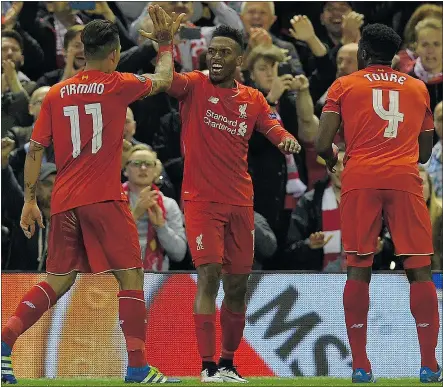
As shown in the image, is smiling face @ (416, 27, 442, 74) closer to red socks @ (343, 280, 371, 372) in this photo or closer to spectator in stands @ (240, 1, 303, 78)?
spectator in stands @ (240, 1, 303, 78)

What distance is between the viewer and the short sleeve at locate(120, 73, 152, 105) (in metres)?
7.87

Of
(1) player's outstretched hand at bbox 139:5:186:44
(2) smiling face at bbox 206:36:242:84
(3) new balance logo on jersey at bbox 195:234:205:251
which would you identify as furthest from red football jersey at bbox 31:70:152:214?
(2) smiling face at bbox 206:36:242:84

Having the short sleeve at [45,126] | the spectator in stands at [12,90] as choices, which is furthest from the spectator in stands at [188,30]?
the short sleeve at [45,126]

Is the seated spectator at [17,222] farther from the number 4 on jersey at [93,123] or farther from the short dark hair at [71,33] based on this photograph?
the number 4 on jersey at [93,123]

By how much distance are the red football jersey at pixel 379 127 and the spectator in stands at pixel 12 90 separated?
456 cm

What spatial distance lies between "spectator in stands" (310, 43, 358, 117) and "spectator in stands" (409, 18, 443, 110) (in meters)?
0.74

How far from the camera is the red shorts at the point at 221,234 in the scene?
829 centimetres

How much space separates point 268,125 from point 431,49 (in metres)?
3.57

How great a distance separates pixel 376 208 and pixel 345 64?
12.1 feet

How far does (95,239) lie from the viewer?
7.81 metres

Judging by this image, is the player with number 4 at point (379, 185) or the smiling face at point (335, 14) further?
the smiling face at point (335, 14)

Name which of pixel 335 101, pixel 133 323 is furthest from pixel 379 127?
pixel 133 323

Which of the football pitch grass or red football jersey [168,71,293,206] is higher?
red football jersey [168,71,293,206]

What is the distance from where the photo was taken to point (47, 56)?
12555 mm
